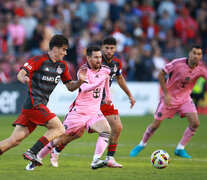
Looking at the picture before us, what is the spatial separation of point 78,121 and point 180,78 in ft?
10.6

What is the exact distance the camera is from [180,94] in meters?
11.0

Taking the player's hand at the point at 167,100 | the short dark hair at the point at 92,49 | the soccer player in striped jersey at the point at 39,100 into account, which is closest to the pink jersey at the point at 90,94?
the short dark hair at the point at 92,49

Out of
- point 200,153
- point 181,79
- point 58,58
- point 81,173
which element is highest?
point 58,58

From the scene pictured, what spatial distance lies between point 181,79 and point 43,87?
12.8 feet

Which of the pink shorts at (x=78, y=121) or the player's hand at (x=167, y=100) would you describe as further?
the player's hand at (x=167, y=100)

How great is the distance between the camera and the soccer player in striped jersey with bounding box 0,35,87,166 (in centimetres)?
780

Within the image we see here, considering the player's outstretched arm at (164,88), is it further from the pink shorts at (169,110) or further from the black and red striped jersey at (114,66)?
the black and red striped jersey at (114,66)

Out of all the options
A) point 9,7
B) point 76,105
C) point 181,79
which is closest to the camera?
point 76,105

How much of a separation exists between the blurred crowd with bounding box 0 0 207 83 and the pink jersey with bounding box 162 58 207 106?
8847mm

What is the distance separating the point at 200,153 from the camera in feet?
36.2

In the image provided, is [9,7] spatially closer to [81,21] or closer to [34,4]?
[34,4]

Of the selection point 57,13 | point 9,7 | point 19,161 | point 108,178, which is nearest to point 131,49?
point 57,13

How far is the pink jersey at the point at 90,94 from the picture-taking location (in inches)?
333

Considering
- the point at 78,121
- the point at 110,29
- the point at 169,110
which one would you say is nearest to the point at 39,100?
the point at 78,121
